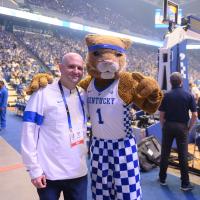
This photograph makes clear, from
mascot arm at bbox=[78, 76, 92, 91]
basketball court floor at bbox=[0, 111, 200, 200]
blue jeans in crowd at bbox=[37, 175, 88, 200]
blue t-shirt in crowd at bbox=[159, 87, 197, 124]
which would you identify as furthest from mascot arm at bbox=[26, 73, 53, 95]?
blue t-shirt in crowd at bbox=[159, 87, 197, 124]

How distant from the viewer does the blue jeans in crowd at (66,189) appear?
2105 millimetres

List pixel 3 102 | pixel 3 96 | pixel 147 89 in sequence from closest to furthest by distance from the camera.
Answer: pixel 147 89, pixel 3 96, pixel 3 102

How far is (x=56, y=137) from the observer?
2.07m

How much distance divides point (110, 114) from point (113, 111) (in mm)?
35

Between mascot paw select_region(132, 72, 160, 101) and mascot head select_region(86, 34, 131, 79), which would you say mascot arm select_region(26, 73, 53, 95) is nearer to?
mascot head select_region(86, 34, 131, 79)

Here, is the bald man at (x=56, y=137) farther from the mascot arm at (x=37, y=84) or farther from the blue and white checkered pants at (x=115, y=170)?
the blue and white checkered pants at (x=115, y=170)

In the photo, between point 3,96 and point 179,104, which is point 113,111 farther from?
point 3,96

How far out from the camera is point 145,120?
6293mm

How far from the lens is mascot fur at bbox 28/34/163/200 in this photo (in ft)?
7.26

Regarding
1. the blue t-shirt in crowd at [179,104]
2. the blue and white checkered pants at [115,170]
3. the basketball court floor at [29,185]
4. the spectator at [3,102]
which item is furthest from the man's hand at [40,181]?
the spectator at [3,102]

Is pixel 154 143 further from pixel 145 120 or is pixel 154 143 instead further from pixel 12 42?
pixel 12 42

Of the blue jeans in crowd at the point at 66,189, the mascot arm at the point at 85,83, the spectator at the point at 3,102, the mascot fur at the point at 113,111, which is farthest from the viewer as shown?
the spectator at the point at 3,102

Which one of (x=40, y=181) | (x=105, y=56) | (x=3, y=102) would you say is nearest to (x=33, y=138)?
(x=40, y=181)

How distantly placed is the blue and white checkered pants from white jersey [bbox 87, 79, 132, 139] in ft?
0.24
